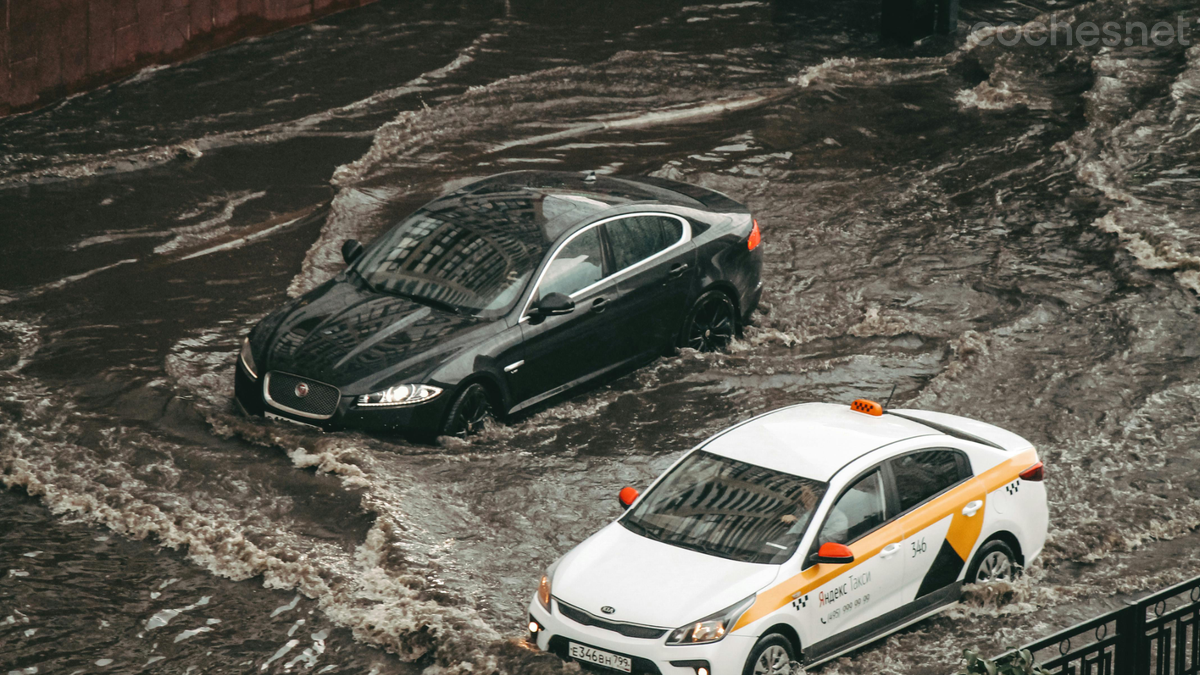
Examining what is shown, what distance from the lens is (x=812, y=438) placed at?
24.3ft

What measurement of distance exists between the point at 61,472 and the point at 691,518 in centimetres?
465

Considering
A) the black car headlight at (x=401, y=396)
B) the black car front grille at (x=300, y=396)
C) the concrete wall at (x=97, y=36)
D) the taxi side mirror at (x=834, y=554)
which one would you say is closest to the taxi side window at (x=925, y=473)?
the taxi side mirror at (x=834, y=554)

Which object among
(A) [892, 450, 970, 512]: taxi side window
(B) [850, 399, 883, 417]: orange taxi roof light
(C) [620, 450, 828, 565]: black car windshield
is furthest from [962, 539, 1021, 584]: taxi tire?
(C) [620, 450, 828, 565]: black car windshield

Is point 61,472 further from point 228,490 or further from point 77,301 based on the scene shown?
point 77,301

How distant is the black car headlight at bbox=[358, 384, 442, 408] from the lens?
891cm

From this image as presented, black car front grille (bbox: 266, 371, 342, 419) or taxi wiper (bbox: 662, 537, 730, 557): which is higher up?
black car front grille (bbox: 266, 371, 342, 419)

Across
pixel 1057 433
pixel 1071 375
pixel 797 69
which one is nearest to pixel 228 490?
pixel 1057 433

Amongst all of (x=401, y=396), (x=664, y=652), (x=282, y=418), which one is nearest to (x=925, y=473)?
(x=664, y=652)

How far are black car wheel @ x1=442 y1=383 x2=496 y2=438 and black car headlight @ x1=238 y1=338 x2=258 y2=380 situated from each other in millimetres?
1492

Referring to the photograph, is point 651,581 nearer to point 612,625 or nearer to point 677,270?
point 612,625

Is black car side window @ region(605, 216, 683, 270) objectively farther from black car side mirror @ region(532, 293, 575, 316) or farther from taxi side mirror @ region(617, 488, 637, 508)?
taxi side mirror @ region(617, 488, 637, 508)

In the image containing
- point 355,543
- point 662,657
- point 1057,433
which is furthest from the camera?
point 1057,433

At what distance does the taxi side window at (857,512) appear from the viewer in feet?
22.5

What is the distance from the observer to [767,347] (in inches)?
461
